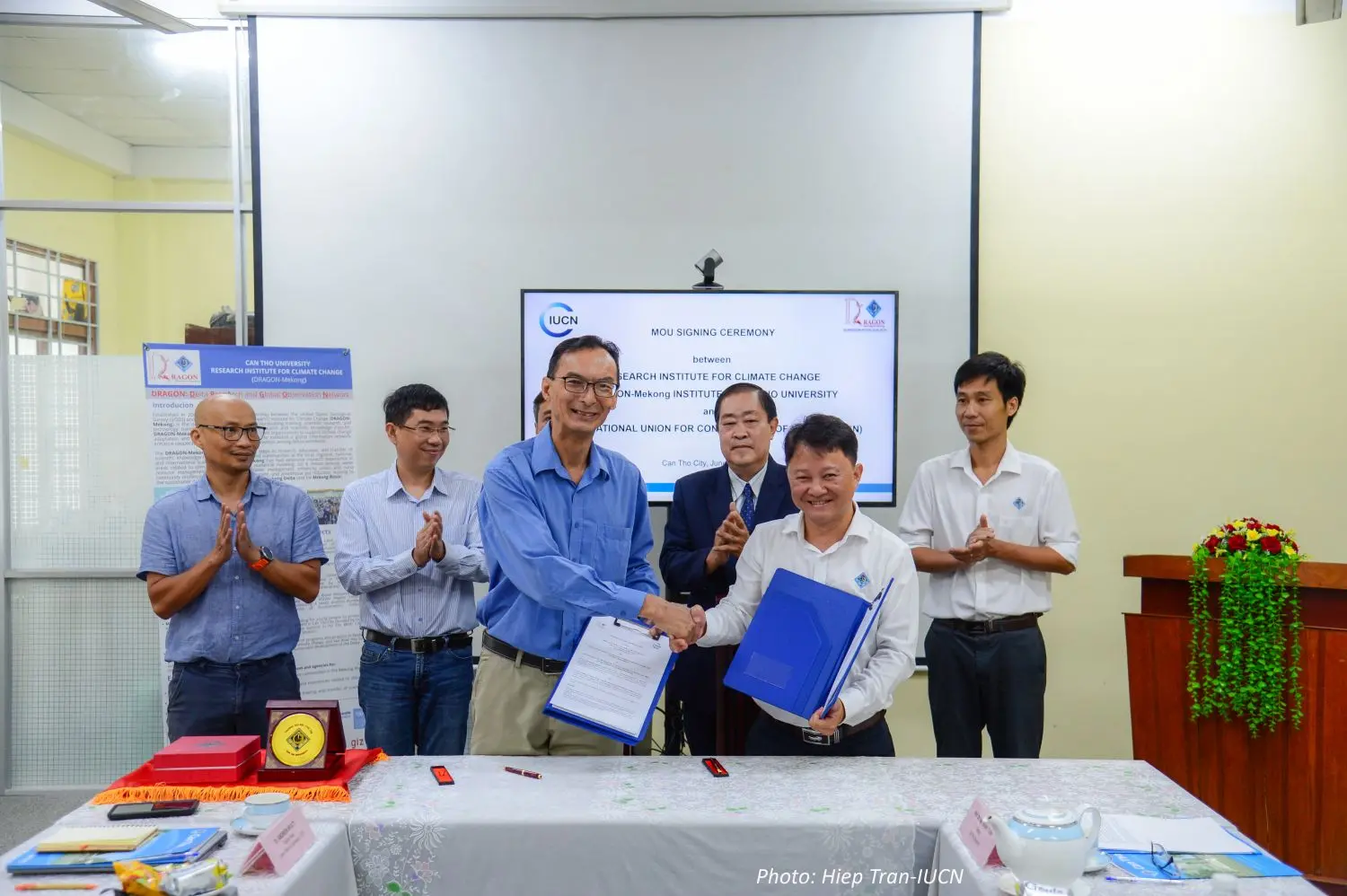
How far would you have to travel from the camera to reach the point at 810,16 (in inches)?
162

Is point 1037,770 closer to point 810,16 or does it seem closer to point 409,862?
point 409,862

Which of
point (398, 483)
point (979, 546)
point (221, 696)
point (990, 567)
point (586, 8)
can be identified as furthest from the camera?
point (586, 8)

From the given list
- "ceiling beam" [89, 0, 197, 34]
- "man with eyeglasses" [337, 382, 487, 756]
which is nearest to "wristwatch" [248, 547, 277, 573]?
"man with eyeglasses" [337, 382, 487, 756]

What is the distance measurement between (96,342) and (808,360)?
3.20 metres

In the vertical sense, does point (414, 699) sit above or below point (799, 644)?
below

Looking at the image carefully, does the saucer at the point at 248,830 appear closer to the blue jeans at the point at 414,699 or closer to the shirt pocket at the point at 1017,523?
the blue jeans at the point at 414,699

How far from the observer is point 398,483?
3.28m

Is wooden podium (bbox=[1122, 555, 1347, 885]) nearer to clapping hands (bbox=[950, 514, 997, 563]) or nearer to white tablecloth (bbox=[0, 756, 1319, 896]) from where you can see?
clapping hands (bbox=[950, 514, 997, 563])

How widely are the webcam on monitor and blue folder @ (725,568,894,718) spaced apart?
2060 mm

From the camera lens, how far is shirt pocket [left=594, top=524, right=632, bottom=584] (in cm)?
243

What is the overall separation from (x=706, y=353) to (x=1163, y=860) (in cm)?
271

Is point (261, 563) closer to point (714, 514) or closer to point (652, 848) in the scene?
point (714, 514)


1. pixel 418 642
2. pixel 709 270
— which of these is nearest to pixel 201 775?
pixel 418 642

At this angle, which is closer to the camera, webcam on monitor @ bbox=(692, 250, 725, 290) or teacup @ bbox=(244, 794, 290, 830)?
teacup @ bbox=(244, 794, 290, 830)
